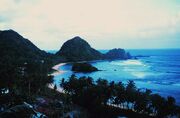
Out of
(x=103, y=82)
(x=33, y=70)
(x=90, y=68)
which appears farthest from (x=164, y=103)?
(x=90, y=68)

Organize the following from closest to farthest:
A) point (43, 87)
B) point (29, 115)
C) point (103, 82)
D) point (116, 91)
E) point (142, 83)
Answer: point (29, 115) → point (116, 91) → point (103, 82) → point (43, 87) → point (142, 83)

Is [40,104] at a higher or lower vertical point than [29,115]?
lower

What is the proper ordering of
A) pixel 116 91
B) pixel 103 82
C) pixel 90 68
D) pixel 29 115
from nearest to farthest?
pixel 29 115
pixel 116 91
pixel 103 82
pixel 90 68

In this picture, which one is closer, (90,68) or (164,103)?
(164,103)

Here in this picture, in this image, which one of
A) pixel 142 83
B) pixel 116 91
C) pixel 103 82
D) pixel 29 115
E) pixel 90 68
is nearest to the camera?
pixel 29 115

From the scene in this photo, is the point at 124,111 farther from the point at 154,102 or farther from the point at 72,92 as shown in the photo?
the point at 72,92

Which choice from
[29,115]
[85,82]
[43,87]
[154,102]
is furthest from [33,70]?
[29,115]

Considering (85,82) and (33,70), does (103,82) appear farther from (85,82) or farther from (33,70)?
(33,70)
